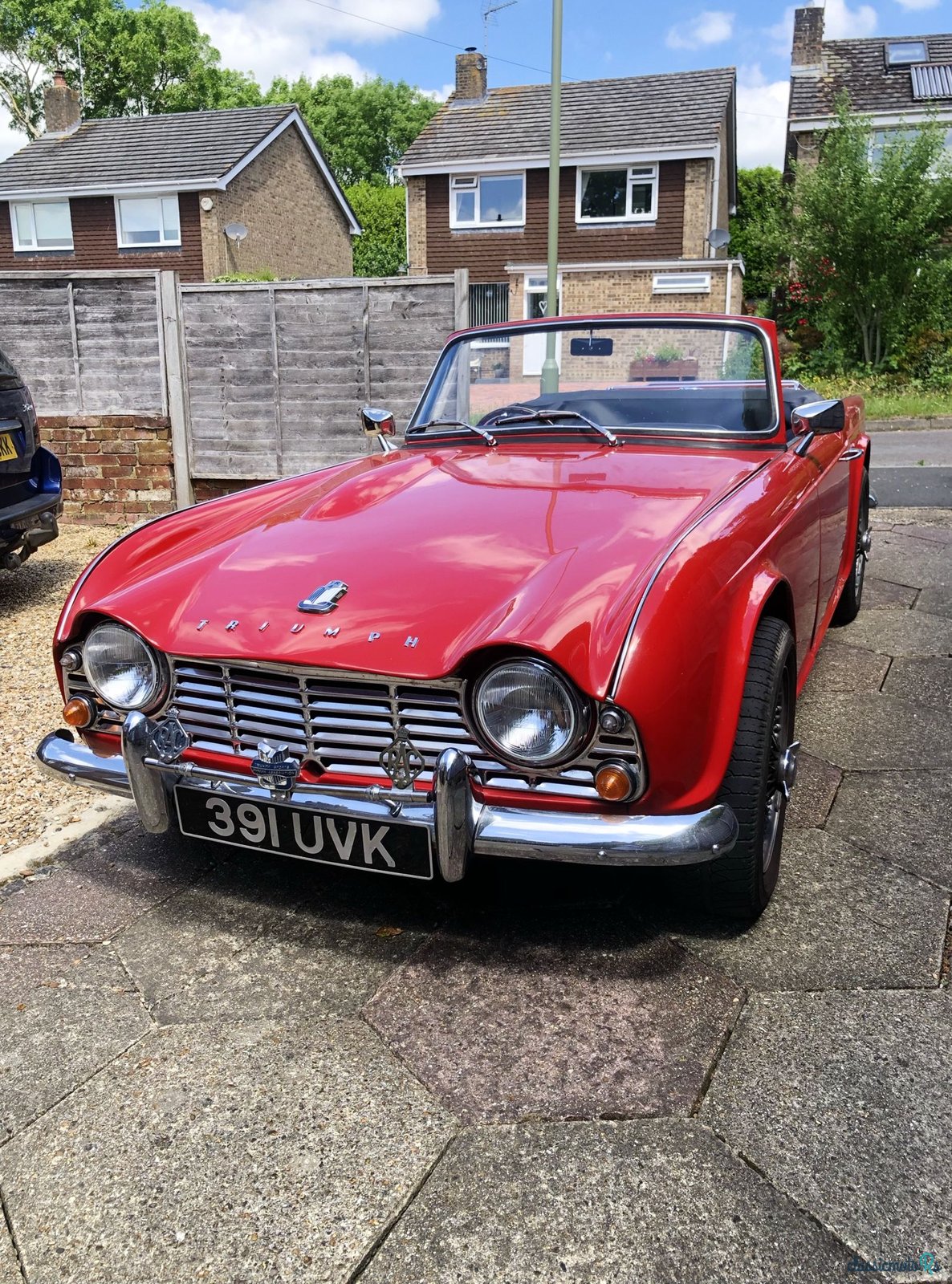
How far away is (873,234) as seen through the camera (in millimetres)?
19094

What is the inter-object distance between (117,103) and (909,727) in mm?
45455

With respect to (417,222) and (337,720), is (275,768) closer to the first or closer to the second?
(337,720)

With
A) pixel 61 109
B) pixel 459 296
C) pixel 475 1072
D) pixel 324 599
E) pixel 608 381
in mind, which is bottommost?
pixel 475 1072

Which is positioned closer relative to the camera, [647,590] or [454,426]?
[647,590]

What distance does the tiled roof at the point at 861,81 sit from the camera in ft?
83.7

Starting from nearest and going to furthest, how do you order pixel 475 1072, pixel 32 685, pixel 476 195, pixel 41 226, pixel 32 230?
1. pixel 475 1072
2. pixel 32 685
3. pixel 476 195
4. pixel 41 226
5. pixel 32 230

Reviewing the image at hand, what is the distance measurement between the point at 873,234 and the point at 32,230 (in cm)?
2109

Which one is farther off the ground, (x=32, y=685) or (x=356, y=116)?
(x=356, y=116)

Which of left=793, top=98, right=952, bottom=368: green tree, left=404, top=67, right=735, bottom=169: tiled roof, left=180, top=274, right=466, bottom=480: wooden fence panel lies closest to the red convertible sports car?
left=180, top=274, right=466, bottom=480: wooden fence panel

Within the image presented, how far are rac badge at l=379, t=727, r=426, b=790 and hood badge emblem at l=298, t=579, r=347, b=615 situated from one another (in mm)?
335

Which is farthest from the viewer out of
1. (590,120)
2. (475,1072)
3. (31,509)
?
(590,120)

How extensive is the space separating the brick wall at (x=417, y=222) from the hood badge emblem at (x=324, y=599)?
25.9 meters

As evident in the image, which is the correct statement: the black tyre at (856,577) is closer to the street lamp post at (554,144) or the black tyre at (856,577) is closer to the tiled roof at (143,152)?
the street lamp post at (554,144)

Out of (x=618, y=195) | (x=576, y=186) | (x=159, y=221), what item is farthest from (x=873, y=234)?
(x=159, y=221)
